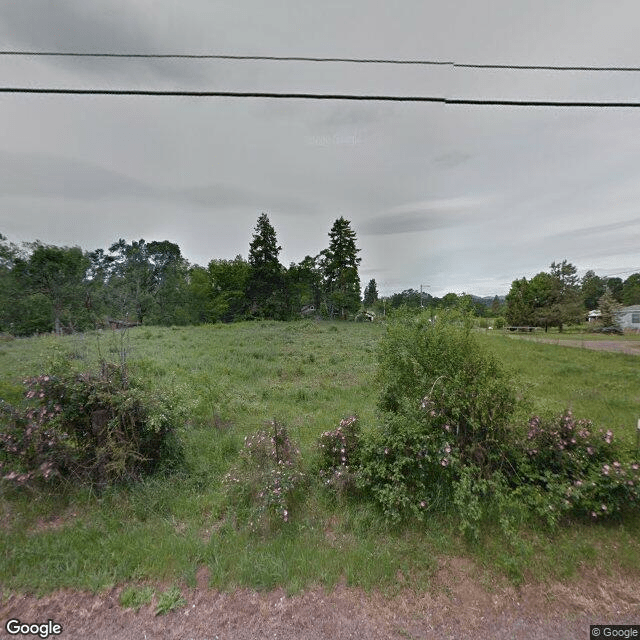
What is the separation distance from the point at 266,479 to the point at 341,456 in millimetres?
877

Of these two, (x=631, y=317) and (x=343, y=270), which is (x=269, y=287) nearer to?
(x=343, y=270)

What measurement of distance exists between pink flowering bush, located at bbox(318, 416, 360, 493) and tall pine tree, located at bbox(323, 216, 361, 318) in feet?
129

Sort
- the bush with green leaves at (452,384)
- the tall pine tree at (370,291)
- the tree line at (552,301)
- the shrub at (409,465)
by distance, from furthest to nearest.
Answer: the tall pine tree at (370,291), the tree line at (552,301), the bush with green leaves at (452,384), the shrub at (409,465)

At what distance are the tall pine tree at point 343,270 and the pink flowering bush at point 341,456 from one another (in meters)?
39.3

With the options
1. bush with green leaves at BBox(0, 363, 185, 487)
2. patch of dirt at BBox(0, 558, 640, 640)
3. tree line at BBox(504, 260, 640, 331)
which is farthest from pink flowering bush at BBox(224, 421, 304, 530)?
tree line at BBox(504, 260, 640, 331)

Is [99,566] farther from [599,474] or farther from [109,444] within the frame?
[599,474]

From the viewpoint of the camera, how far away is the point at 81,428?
323cm

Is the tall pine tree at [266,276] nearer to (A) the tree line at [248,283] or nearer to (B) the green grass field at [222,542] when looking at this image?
(A) the tree line at [248,283]

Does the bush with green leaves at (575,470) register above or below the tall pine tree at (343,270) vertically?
below

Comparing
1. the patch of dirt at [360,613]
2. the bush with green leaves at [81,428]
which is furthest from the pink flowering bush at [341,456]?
the bush with green leaves at [81,428]

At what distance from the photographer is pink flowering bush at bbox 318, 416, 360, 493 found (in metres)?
3.06

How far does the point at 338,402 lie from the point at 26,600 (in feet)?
17.1

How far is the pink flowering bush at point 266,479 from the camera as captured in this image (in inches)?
110

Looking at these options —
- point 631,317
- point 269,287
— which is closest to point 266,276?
point 269,287
